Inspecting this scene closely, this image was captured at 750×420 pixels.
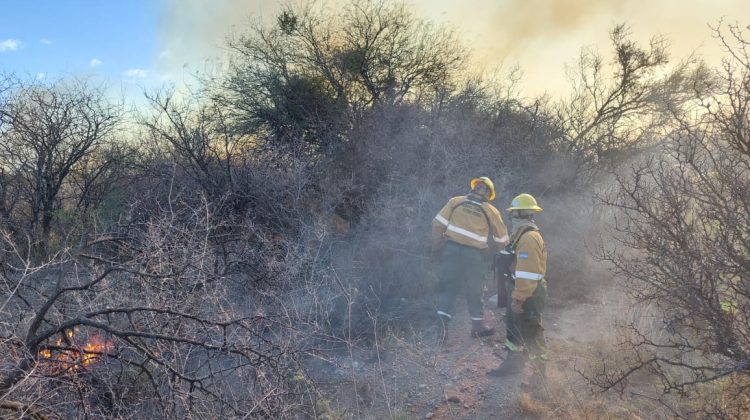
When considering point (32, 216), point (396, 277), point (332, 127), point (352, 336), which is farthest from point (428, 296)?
point (32, 216)

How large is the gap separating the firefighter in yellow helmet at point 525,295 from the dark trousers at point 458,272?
74cm

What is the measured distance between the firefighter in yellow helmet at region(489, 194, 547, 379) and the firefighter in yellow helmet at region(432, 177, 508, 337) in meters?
0.65

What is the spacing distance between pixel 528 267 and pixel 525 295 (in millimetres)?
262

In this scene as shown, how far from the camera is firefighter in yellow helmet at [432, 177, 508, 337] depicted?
5.38 m

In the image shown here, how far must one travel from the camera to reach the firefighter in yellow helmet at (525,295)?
4.37 meters

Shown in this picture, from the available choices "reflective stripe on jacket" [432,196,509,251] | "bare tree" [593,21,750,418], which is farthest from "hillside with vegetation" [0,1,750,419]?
"reflective stripe on jacket" [432,196,509,251]

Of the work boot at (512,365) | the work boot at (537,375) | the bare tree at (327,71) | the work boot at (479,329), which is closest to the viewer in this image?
the work boot at (537,375)

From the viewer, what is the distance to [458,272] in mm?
5449

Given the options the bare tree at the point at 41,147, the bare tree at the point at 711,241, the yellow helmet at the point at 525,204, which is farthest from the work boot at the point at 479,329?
the bare tree at the point at 41,147

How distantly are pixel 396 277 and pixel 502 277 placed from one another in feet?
7.36

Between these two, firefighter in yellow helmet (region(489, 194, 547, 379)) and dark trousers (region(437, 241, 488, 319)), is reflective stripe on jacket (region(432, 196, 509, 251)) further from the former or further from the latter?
firefighter in yellow helmet (region(489, 194, 547, 379))

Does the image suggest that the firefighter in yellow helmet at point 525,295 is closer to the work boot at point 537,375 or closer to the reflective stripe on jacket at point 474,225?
the work boot at point 537,375

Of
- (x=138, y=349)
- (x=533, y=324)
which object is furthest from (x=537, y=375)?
(x=138, y=349)

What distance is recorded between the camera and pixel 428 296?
266 inches
